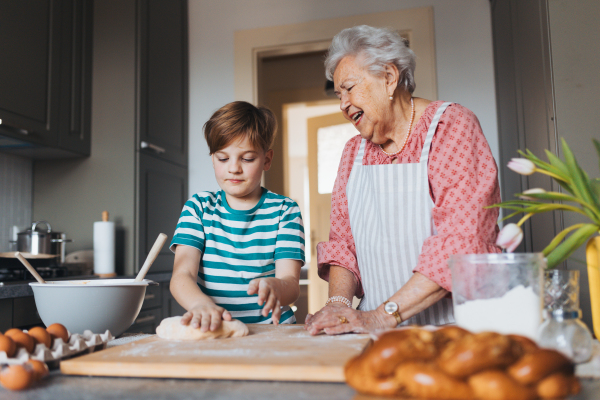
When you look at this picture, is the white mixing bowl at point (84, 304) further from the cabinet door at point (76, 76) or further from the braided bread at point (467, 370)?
the cabinet door at point (76, 76)

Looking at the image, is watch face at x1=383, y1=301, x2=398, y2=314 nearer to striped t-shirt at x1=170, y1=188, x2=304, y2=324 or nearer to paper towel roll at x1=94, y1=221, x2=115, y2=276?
striped t-shirt at x1=170, y1=188, x2=304, y2=324

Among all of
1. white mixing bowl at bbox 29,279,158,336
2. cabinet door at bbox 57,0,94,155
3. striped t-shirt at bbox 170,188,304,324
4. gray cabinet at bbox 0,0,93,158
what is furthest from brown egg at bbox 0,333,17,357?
cabinet door at bbox 57,0,94,155

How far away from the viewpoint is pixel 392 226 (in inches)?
46.4

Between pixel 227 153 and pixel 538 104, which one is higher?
pixel 538 104

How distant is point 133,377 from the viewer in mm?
612

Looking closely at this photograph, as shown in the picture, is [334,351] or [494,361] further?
[334,351]

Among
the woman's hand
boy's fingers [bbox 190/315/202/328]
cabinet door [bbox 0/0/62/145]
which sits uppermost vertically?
cabinet door [bbox 0/0/62/145]

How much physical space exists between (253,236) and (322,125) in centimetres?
282

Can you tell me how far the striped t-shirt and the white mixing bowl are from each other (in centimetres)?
33

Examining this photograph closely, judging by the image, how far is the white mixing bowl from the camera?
0.80m

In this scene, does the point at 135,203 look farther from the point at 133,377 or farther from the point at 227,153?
the point at 133,377

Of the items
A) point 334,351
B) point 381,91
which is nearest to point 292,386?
point 334,351

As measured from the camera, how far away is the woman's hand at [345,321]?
85 centimetres

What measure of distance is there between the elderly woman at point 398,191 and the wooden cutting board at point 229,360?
0.26 meters
